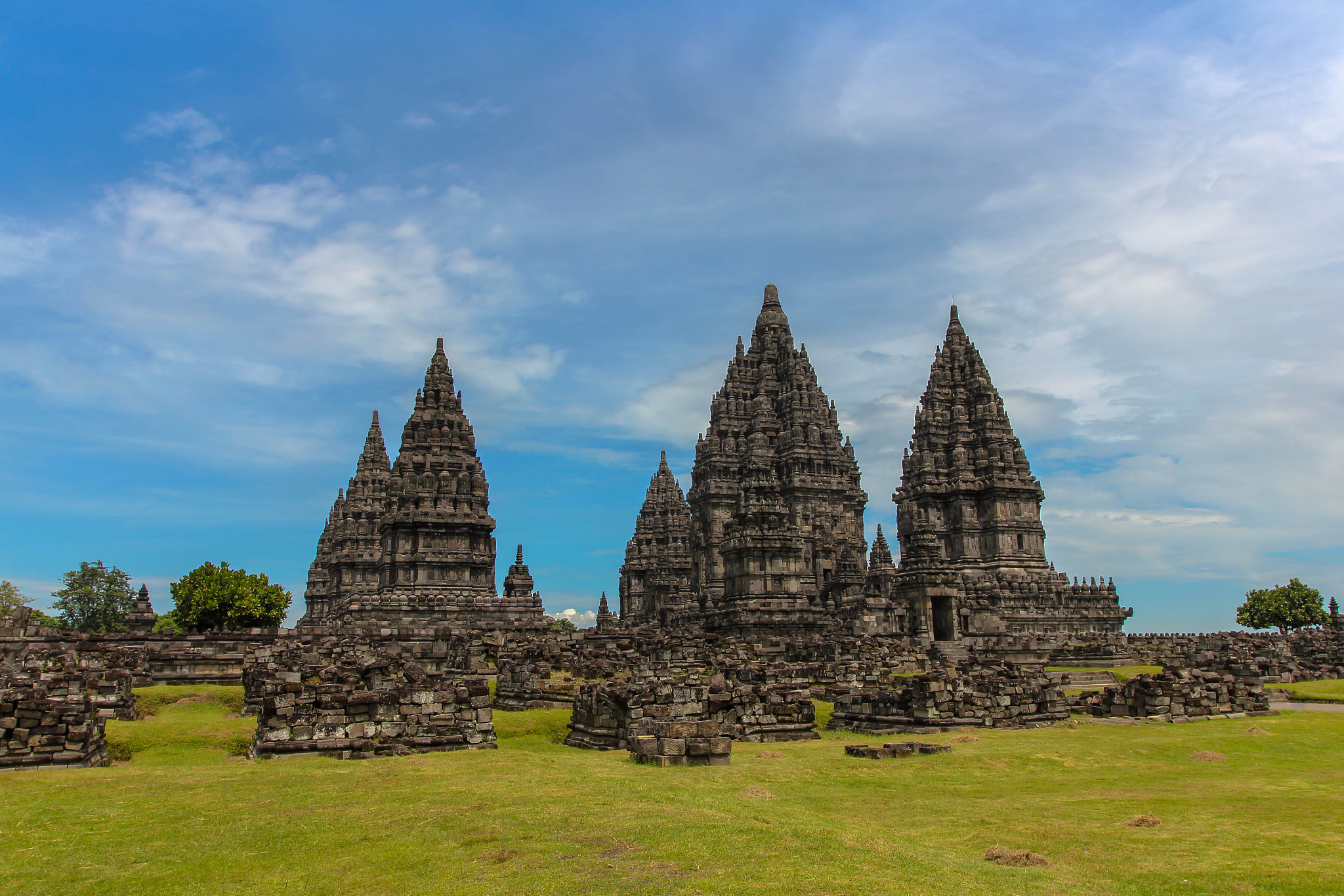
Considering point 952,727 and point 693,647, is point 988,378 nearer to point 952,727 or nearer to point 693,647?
point 693,647

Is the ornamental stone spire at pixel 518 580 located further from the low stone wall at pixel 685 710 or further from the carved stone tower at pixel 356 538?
the low stone wall at pixel 685 710

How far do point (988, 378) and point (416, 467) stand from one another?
39510 mm

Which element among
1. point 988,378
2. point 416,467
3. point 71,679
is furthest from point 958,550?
point 71,679

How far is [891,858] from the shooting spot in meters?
9.02

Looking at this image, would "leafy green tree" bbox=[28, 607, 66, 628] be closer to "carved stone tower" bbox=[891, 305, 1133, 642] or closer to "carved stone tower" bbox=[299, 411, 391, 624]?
"carved stone tower" bbox=[299, 411, 391, 624]

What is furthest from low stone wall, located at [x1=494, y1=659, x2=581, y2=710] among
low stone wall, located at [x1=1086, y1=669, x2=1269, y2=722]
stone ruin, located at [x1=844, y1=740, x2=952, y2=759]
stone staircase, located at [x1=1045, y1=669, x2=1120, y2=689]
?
stone staircase, located at [x1=1045, y1=669, x2=1120, y2=689]

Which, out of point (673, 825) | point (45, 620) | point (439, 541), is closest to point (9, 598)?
point (45, 620)

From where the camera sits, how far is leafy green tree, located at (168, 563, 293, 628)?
5422 centimetres

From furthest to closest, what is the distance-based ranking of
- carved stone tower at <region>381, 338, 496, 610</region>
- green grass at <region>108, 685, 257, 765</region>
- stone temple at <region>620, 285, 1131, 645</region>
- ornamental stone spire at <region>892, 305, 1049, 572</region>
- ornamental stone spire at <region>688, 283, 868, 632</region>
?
1. ornamental stone spire at <region>688, 283, 868, 632</region>
2. ornamental stone spire at <region>892, 305, 1049, 572</region>
3. stone temple at <region>620, 285, 1131, 645</region>
4. carved stone tower at <region>381, 338, 496, 610</region>
5. green grass at <region>108, 685, 257, 765</region>

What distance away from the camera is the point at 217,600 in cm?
5422

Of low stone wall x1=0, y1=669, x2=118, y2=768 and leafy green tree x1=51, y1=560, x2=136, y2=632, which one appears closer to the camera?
low stone wall x1=0, y1=669, x2=118, y2=768

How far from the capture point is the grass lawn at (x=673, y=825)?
27.9 feet

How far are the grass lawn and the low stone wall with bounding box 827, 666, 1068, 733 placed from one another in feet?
14.0

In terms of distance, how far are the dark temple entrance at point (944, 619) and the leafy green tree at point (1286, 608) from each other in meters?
40.1
